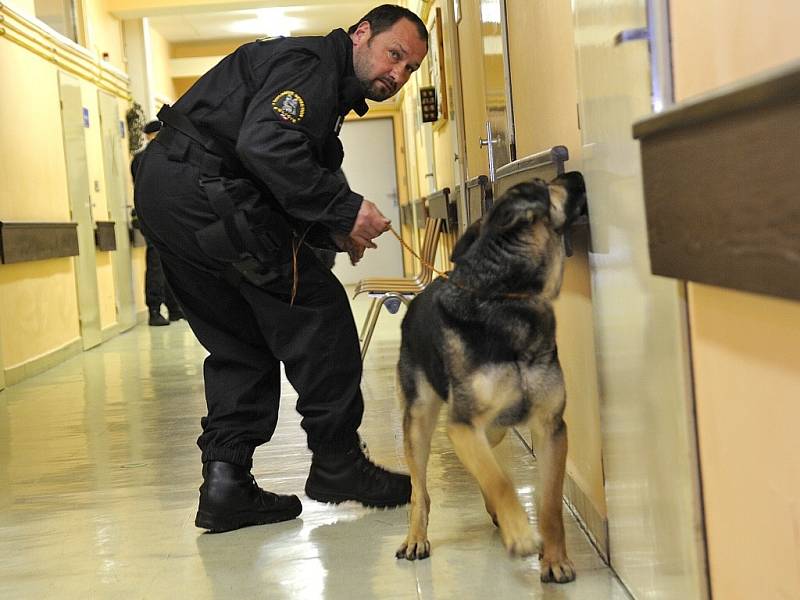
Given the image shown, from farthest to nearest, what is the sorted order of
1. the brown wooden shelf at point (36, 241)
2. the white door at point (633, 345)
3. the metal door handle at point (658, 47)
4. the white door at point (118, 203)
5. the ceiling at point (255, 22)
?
the ceiling at point (255, 22) → the white door at point (118, 203) → the brown wooden shelf at point (36, 241) → the white door at point (633, 345) → the metal door handle at point (658, 47)

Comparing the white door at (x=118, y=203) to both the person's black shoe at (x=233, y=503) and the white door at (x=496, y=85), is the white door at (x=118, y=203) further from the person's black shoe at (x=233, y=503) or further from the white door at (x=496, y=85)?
the person's black shoe at (x=233, y=503)

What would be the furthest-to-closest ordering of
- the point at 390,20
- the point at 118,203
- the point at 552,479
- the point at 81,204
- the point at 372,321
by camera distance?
1. the point at 118,203
2. the point at 81,204
3. the point at 372,321
4. the point at 390,20
5. the point at 552,479

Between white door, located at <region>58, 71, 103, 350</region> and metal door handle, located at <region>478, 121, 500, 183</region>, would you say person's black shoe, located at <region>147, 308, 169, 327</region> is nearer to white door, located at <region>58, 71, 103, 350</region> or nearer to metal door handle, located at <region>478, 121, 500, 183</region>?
white door, located at <region>58, 71, 103, 350</region>

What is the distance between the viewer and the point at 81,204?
9094mm

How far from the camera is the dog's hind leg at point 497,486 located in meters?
2.19

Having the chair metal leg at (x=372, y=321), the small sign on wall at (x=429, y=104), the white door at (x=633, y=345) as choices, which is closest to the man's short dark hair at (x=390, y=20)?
the white door at (x=633, y=345)

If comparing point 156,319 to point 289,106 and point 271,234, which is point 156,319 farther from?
point 289,106

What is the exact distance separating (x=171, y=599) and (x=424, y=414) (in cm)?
78

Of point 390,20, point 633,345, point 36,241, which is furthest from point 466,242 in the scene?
point 36,241

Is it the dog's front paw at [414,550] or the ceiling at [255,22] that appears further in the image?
the ceiling at [255,22]

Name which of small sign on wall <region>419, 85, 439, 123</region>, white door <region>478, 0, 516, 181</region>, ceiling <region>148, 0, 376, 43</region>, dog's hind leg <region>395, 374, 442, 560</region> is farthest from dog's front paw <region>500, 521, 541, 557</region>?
ceiling <region>148, 0, 376, 43</region>

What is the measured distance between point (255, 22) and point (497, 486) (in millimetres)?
12097

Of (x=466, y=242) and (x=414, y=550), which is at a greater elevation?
(x=466, y=242)

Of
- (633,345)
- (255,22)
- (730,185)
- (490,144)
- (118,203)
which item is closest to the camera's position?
(730,185)
